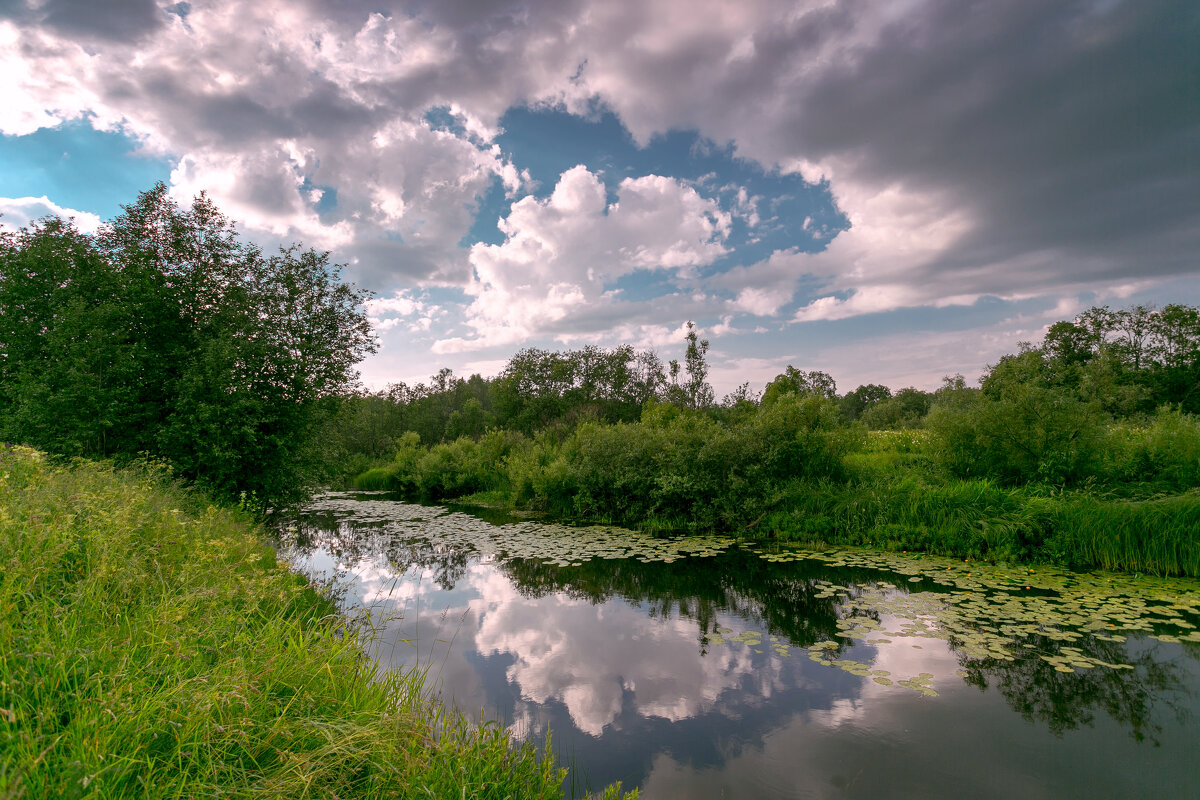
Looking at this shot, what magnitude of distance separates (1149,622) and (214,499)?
17.7m

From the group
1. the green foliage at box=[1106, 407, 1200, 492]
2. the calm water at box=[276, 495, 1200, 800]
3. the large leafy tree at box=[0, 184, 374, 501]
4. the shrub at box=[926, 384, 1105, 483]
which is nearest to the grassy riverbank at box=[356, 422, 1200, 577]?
the green foliage at box=[1106, 407, 1200, 492]

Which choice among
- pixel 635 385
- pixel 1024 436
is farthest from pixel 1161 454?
pixel 635 385

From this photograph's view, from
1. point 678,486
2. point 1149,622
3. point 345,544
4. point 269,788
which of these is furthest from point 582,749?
point 345,544

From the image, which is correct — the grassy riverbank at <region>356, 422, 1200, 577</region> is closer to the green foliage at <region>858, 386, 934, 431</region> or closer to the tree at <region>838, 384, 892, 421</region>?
the green foliage at <region>858, 386, 934, 431</region>

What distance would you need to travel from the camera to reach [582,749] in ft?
15.5

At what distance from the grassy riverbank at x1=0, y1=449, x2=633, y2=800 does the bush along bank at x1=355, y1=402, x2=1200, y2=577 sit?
32.4 feet

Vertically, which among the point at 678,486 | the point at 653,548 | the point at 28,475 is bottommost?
the point at 653,548

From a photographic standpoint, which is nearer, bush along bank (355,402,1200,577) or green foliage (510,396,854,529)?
bush along bank (355,402,1200,577)

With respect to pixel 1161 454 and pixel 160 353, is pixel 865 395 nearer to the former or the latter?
pixel 1161 454

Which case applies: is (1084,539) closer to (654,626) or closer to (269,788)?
(654,626)

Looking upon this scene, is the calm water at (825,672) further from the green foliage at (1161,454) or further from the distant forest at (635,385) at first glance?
the distant forest at (635,385)

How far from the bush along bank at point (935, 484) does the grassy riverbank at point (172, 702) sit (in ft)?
32.4

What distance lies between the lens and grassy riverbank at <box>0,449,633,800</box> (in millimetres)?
2182

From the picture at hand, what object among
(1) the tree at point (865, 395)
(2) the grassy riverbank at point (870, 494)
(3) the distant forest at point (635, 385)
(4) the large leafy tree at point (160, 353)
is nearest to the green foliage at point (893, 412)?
(3) the distant forest at point (635, 385)
